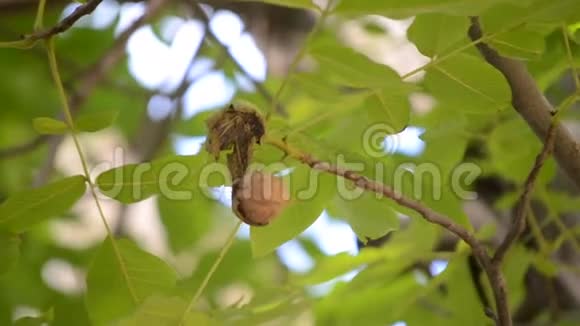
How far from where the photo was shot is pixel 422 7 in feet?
1.87

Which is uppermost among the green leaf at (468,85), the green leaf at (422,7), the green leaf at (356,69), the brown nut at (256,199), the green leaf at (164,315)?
the green leaf at (422,7)

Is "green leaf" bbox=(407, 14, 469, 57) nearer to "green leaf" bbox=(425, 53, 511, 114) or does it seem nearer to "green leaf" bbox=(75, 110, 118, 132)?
"green leaf" bbox=(425, 53, 511, 114)

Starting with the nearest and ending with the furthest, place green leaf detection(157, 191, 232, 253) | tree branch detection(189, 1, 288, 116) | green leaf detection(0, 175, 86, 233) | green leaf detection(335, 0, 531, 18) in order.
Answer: green leaf detection(335, 0, 531, 18), green leaf detection(0, 175, 86, 233), tree branch detection(189, 1, 288, 116), green leaf detection(157, 191, 232, 253)

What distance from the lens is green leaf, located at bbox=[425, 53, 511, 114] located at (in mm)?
641

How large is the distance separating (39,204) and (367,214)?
0.82 feet

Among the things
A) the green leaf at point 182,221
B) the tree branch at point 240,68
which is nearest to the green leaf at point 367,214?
the tree branch at point 240,68

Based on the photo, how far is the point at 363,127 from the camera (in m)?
0.90

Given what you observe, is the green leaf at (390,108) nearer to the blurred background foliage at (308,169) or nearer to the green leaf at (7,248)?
the blurred background foliage at (308,169)

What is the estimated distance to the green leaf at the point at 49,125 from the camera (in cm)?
63

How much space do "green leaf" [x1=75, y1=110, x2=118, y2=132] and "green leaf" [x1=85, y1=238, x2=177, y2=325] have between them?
0.09 m

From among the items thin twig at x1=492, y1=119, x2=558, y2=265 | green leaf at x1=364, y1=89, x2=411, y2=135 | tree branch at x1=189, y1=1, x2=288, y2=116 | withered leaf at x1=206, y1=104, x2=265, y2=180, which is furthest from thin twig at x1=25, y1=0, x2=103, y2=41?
tree branch at x1=189, y1=1, x2=288, y2=116

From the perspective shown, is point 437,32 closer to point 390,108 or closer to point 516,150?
point 390,108

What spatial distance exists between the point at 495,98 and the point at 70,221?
964mm

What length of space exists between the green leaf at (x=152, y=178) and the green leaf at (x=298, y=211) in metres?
0.07
